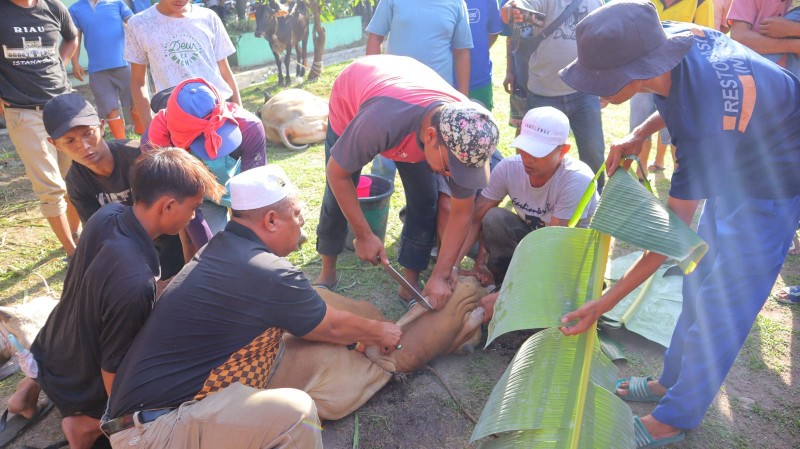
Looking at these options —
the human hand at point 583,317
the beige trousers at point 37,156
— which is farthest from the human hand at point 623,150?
the beige trousers at point 37,156

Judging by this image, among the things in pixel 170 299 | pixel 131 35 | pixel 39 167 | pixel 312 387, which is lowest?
pixel 312 387

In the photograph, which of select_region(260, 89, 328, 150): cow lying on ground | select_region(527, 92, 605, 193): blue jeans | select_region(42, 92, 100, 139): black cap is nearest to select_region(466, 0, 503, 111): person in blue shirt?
select_region(527, 92, 605, 193): blue jeans

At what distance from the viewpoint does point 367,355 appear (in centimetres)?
296

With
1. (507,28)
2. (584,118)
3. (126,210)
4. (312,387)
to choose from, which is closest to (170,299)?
(126,210)

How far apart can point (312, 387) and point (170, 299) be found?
35.4 inches

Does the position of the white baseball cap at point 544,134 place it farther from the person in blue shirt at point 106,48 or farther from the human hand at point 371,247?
the person in blue shirt at point 106,48

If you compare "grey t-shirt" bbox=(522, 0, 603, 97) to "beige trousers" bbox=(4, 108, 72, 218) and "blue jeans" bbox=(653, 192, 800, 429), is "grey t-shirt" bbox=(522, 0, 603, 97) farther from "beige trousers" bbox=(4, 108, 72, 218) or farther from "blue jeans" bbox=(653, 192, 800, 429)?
"beige trousers" bbox=(4, 108, 72, 218)

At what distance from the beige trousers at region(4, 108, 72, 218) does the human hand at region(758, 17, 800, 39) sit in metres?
5.20

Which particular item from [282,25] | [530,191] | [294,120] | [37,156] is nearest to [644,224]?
[530,191]

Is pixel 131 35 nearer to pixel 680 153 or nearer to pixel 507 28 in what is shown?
pixel 507 28

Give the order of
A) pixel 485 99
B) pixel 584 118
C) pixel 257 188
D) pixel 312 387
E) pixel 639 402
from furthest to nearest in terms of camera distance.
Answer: pixel 485 99, pixel 584 118, pixel 639 402, pixel 312 387, pixel 257 188

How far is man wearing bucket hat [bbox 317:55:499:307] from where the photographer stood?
2.51 metres

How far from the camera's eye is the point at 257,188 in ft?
7.65

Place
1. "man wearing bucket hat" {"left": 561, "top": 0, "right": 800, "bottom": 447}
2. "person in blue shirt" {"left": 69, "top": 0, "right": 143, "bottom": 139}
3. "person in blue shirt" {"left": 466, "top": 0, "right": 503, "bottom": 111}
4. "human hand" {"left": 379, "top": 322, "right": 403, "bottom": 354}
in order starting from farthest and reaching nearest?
"person in blue shirt" {"left": 69, "top": 0, "right": 143, "bottom": 139} < "person in blue shirt" {"left": 466, "top": 0, "right": 503, "bottom": 111} < "human hand" {"left": 379, "top": 322, "right": 403, "bottom": 354} < "man wearing bucket hat" {"left": 561, "top": 0, "right": 800, "bottom": 447}
